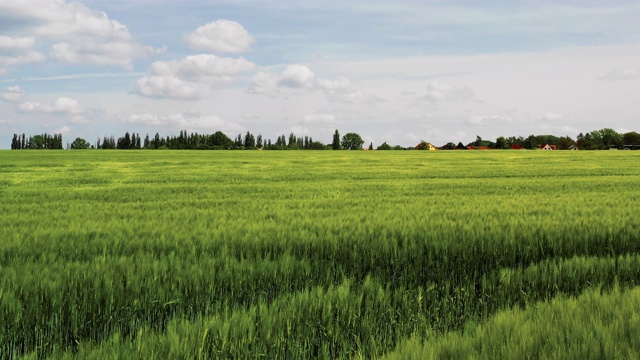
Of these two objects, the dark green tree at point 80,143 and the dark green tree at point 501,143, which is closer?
the dark green tree at point 501,143

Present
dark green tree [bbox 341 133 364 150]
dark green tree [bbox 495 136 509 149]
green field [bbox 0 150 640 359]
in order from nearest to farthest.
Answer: green field [bbox 0 150 640 359] < dark green tree [bbox 495 136 509 149] < dark green tree [bbox 341 133 364 150]

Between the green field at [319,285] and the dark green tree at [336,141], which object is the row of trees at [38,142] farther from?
the green field at [319,285]

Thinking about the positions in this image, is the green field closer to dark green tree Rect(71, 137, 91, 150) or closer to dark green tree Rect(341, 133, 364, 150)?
dark green tree Rect(341, 133, 364, 150)

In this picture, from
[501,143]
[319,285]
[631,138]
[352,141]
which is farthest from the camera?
[352,141]

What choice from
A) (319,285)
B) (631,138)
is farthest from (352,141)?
(319,285)

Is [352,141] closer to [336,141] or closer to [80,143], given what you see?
[336,141]

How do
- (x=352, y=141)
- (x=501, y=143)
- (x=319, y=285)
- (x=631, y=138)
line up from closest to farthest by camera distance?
A: (x=319, y=285), (x=501, y=143), (x=631, y=138), (x=352, y=141)

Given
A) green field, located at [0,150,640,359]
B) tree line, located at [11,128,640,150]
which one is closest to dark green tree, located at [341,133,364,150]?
tree line, located at [11,128,640,150]

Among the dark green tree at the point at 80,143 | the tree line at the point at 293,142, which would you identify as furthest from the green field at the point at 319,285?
the dark green tree at the point at 80,143

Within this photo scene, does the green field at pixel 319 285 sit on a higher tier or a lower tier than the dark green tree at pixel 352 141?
lower

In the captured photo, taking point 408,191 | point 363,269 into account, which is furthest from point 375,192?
point 363,269

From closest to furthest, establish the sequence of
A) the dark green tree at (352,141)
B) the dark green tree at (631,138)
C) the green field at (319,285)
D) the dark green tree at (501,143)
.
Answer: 1. the green field at (319,285)
2. the dark green tree at (501,143)
3. the dark green tree at (631,138)
4. the dark green tree at (352,141)

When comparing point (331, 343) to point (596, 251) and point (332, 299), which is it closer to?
point (332, 299)

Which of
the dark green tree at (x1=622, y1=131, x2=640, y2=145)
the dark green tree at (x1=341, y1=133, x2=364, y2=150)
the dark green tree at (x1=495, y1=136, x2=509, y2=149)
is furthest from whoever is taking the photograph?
the dark green tree at (x1=341, y1=133, x2=364, y2=150)
